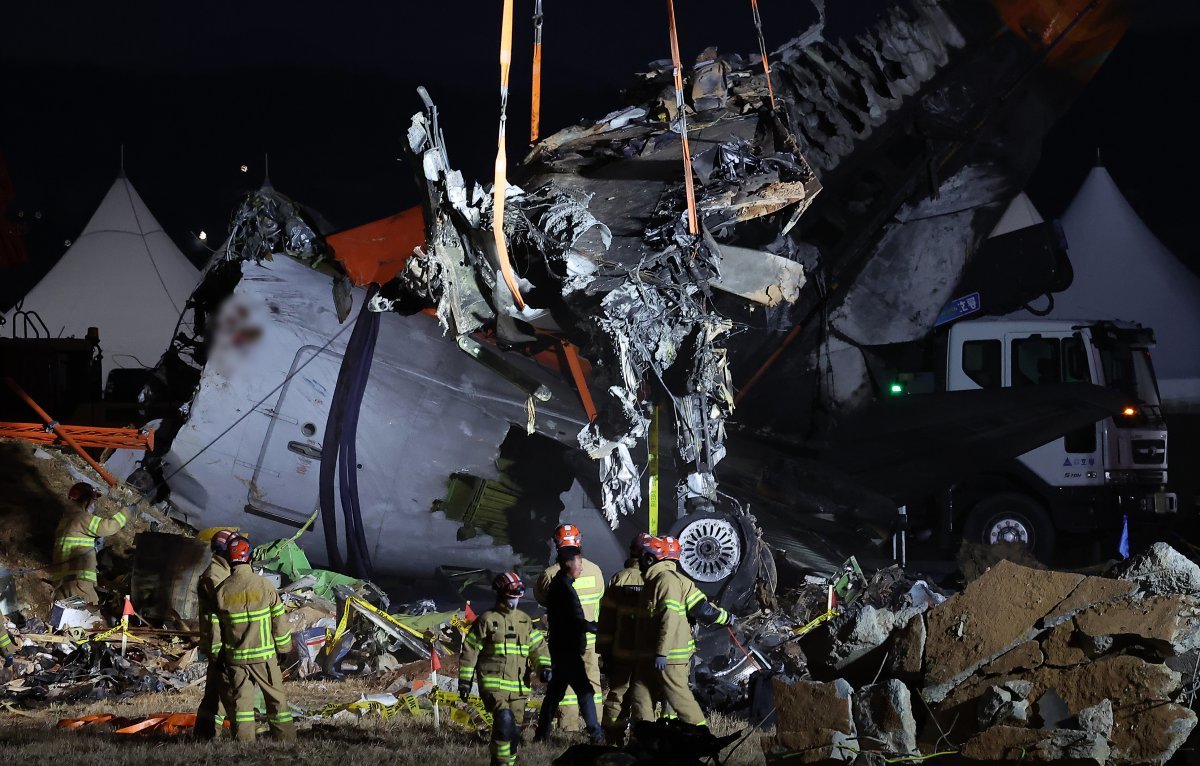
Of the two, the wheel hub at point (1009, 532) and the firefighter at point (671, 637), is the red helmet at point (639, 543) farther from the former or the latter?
the wheel hub at point (1009, 532)

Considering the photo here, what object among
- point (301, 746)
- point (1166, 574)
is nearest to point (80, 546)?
point (301, 746)

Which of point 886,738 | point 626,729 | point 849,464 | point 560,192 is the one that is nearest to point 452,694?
point 626,729

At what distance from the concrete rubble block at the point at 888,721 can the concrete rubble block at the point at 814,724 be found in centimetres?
6

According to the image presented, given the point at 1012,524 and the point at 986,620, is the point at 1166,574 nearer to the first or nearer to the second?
the point at 986,620

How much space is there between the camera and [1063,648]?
5406 millimetres

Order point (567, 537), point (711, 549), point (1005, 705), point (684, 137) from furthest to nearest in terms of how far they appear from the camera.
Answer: point (711, 549) → point (684, 137) → point (567, 537) → point (1005, 705)

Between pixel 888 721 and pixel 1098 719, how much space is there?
944mm

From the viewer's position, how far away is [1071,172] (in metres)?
24.1

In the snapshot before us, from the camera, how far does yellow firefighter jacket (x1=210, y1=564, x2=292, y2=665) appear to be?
6.26 meters

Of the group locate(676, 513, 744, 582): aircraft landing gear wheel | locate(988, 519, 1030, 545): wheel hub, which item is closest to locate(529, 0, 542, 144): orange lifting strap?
locate(676, 513, 744, 582): aircraft landing gear wheel

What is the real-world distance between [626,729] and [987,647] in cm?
208

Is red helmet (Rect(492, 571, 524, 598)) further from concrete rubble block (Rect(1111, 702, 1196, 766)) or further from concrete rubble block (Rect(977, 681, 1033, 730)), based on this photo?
concrete rubble block (Rect(1111, 702, 1196, 766))

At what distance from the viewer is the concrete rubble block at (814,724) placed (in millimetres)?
5375

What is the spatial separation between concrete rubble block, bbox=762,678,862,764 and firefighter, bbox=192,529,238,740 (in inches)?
120
